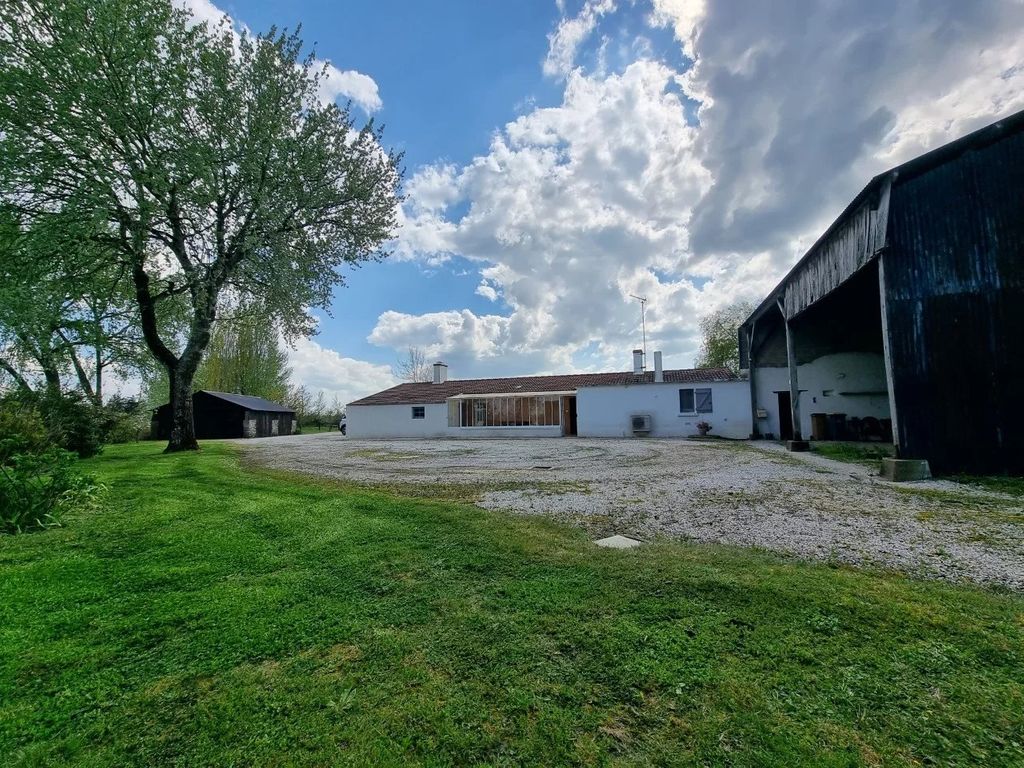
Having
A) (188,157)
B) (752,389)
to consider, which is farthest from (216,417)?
(752,389)

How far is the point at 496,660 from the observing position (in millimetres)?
2066

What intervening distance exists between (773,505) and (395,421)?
2202 cm

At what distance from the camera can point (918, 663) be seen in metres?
1.95

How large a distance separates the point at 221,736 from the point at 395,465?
8729 mm

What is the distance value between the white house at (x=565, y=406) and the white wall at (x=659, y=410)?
4 cm

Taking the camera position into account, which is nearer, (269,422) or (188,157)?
(188,157)

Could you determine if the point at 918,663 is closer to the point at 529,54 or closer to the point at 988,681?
the point at 988,681

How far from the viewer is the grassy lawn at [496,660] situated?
1.56 metres

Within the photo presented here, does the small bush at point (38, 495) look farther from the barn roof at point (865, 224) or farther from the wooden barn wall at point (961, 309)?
the barn roof at point (865, 224)

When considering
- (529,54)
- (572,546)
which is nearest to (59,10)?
(529,54)

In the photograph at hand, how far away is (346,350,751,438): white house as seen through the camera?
62.6ft

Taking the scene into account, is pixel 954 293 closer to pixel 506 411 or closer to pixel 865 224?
pixel 865 224

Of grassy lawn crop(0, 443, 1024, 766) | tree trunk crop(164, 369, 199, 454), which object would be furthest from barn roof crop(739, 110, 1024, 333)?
tree trunk crop(164, 369, 199, 454)

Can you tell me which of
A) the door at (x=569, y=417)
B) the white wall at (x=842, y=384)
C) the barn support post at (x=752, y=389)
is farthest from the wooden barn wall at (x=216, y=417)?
the white wall at (x=842, y=384)
